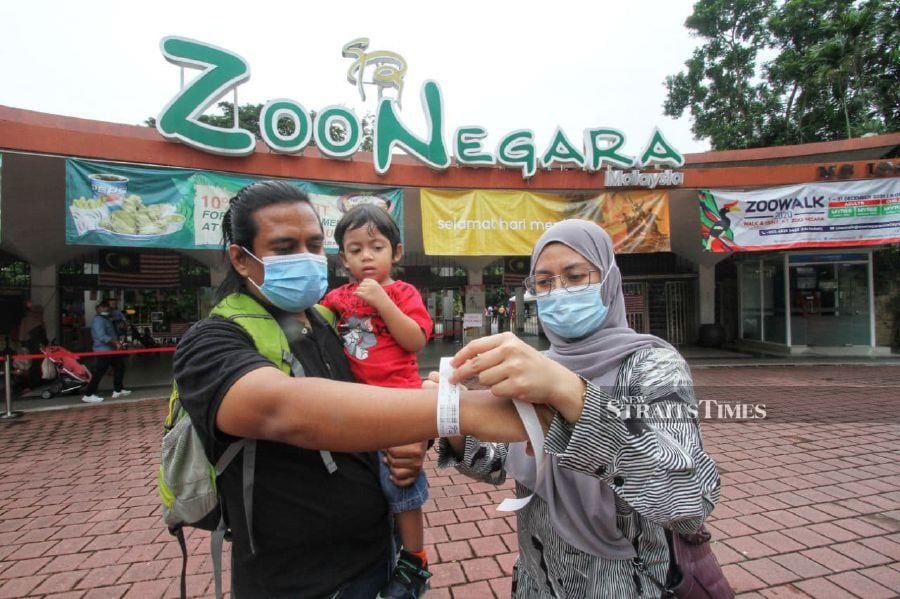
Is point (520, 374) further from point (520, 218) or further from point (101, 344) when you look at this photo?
point (101, 344)

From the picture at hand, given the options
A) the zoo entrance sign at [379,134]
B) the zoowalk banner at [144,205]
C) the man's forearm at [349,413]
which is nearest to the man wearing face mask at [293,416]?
the man's forearm at [349,413]

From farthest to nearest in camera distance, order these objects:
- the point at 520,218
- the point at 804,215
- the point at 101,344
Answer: the point at 804,215
the point at 520,218
the point at 101,344

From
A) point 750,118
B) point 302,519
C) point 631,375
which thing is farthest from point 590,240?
point 750,118

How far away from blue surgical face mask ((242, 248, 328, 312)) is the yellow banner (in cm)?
634

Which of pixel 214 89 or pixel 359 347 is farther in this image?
pixel 214 89

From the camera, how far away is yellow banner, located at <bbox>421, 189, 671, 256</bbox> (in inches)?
301

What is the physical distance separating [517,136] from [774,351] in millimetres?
8433

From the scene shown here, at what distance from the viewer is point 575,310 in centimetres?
140

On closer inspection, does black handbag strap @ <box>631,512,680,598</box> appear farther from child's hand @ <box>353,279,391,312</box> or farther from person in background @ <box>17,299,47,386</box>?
person in background @ <box>17,299,47,386</box>

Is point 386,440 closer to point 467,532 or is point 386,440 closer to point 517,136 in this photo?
point 467,532

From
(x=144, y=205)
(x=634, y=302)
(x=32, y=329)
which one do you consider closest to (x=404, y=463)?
(x=144, y=205)

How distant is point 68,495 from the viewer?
364 centimetres

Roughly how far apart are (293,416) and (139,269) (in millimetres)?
10509

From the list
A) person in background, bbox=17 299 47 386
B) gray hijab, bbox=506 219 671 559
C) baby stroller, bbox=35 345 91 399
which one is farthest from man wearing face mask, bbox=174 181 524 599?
person in background, bbox=17 299 47 386
